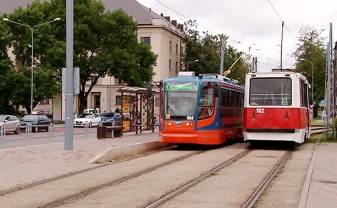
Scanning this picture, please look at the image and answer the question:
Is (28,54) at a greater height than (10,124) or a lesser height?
greater

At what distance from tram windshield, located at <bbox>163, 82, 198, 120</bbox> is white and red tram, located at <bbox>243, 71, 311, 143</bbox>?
7.20 feet

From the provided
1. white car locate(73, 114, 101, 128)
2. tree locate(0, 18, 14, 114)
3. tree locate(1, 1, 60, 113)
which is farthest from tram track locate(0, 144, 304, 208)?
tree locate(0, 18, 14, 114)

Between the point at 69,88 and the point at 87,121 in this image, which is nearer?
the point at 69,88

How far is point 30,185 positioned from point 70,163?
452cm

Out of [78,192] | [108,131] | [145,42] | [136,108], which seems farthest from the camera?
[145,42]

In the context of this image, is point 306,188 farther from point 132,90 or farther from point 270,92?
point 132,90

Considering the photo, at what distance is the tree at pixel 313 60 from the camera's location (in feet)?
270

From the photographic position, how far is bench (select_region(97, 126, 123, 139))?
91.0 ft

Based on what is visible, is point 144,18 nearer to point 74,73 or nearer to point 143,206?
point 74,73

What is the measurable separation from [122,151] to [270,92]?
693 cm

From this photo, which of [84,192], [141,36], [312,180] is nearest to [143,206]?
[84,192]

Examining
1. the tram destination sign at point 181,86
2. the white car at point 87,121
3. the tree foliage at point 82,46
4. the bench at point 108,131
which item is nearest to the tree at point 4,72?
the tree foliage at point 82,46

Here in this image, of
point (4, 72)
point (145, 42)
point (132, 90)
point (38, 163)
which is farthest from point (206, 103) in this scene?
point (145, 42)

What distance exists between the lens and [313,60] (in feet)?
271
